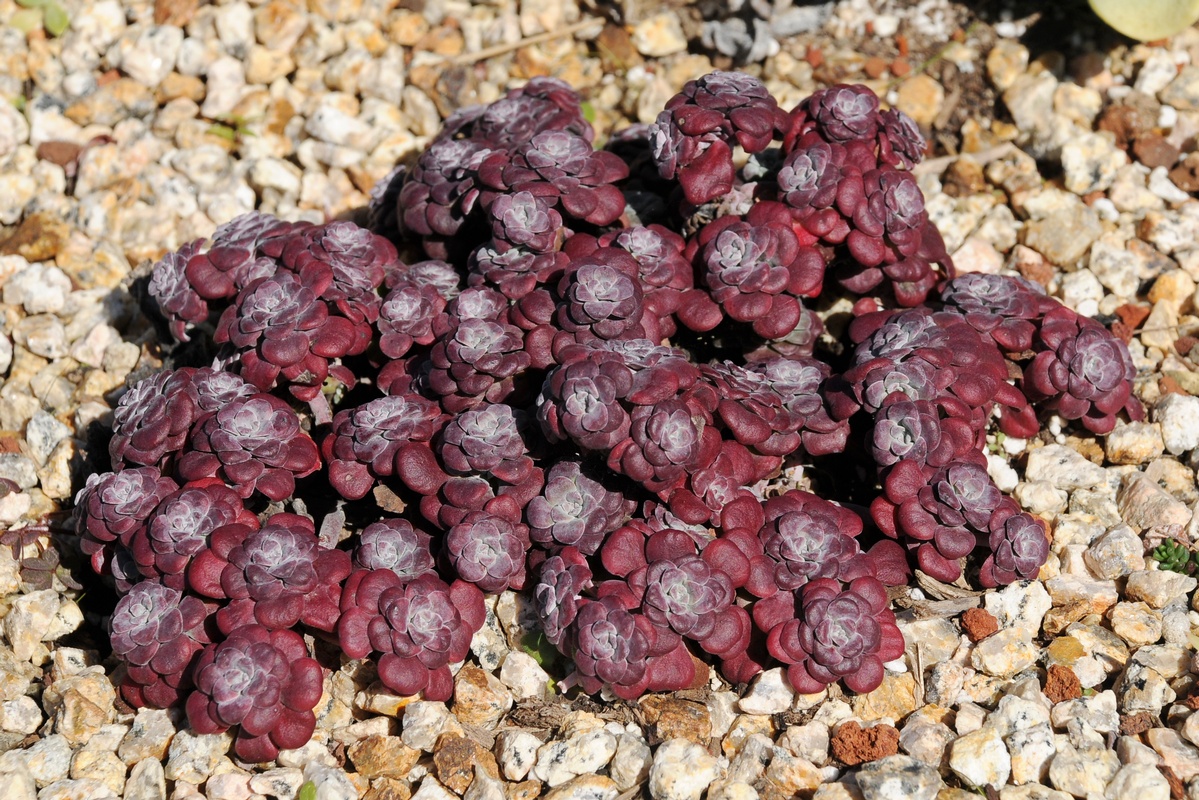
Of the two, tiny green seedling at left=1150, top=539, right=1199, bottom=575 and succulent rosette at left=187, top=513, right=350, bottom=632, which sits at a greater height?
succulent rosette at left=187, top=513, right=350, bottom=632

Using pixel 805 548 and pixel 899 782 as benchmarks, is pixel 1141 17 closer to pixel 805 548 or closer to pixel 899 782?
pixel 805 548

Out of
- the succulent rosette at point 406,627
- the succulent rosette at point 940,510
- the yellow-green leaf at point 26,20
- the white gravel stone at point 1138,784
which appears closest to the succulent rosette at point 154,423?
the succulent rosette at point 406,627

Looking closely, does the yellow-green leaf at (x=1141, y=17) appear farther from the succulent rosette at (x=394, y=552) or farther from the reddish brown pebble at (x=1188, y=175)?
the succulent rosette at (x=394, y=552)

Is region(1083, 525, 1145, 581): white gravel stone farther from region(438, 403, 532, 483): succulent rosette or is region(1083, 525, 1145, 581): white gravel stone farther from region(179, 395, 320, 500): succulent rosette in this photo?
region(179, 395, 320, 500): succulent rosette

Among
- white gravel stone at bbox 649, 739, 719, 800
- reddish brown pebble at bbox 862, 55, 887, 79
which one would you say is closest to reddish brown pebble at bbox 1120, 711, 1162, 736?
white gravel stone at bbox 649, 739, 719, 800

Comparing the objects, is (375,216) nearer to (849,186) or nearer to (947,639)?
(849,186)

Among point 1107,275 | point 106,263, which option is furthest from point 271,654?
point 1107,275
